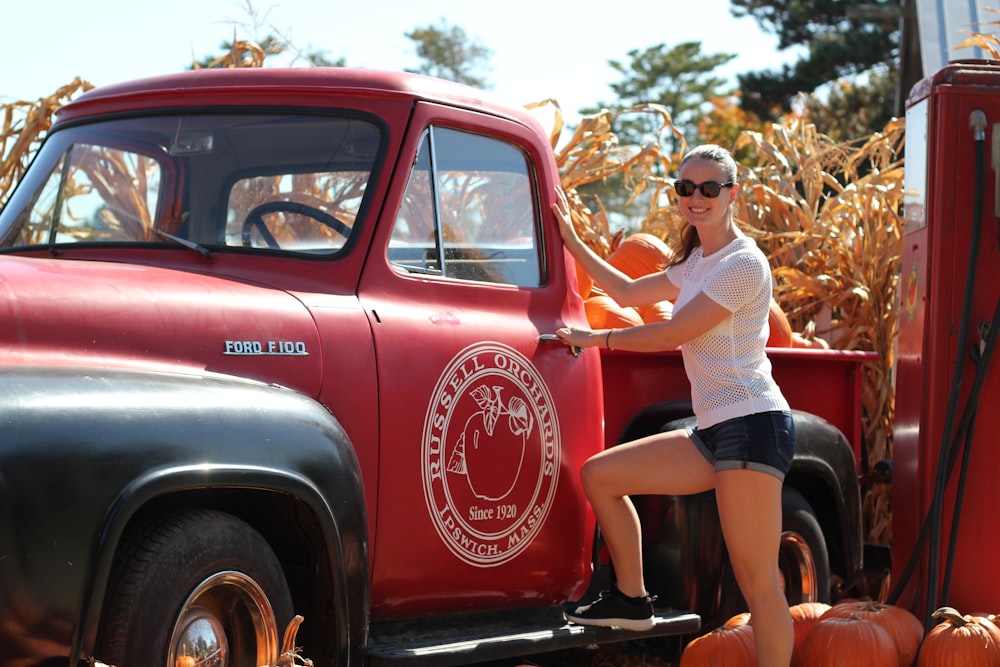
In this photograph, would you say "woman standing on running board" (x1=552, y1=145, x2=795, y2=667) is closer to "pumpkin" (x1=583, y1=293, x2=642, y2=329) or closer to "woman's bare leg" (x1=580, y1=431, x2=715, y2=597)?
"woman's bare leg" (x1=580, y1=431, x2=715, y2=597)

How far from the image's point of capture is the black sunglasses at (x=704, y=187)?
14.1ft

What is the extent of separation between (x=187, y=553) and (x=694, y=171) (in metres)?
2.12

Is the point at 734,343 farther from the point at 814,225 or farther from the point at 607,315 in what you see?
the point at 814,225

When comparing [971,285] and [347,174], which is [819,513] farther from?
[347,174]

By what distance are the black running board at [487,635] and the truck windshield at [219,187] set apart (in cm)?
120

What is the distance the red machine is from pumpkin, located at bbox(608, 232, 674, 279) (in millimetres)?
1509

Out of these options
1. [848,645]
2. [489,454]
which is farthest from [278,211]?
[848,645]

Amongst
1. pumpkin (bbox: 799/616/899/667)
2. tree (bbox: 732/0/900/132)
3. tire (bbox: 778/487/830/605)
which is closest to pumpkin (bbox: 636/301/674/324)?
tire (bbox: 778/487/830/605)

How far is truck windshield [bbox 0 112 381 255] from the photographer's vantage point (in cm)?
408

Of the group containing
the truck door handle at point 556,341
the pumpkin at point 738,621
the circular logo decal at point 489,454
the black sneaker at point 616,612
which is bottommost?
the pumpkin at point 738,621

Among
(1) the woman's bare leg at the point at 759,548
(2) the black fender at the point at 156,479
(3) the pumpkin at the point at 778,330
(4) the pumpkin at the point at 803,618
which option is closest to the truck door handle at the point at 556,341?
(1) the woman's bare leg at the point at 759,548

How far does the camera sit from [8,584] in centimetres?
279

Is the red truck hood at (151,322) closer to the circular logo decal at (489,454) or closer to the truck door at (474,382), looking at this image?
the truck door at (474,382)

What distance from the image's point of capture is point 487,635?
4066 millimetres
